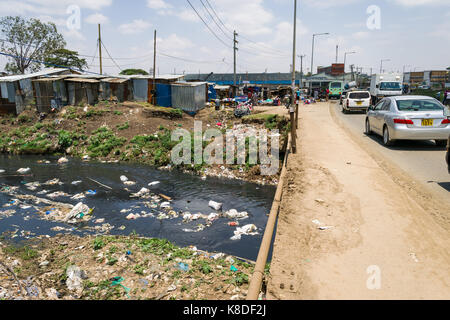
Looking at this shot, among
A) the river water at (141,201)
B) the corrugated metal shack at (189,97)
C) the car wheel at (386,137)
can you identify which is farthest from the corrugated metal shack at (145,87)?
the car wheel at (386,137)

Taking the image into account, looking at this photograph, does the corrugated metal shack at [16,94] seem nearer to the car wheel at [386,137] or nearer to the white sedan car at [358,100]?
the white sedan car at [358,100]

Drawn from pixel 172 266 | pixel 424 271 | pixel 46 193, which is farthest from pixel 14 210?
pixel 424 271

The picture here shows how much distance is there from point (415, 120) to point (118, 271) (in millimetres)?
8942

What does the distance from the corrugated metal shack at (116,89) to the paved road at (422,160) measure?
21.2 m

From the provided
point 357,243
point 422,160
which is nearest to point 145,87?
point 422,160

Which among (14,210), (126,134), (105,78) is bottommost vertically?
(14,210)

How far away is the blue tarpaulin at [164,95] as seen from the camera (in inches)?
1009

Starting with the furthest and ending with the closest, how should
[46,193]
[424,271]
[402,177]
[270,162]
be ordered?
[270,162] → [46,193] → [402,177] → [424,271]

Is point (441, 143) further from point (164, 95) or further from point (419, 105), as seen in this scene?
point (164, 95)

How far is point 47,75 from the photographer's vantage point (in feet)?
87.1

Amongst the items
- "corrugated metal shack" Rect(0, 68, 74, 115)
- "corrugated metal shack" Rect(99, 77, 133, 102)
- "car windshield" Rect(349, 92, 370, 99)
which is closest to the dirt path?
"car windshield" Rect(349, 92, 370, 99)

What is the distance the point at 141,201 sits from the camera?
1033 centimetres

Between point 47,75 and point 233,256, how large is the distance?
27.0 metres
